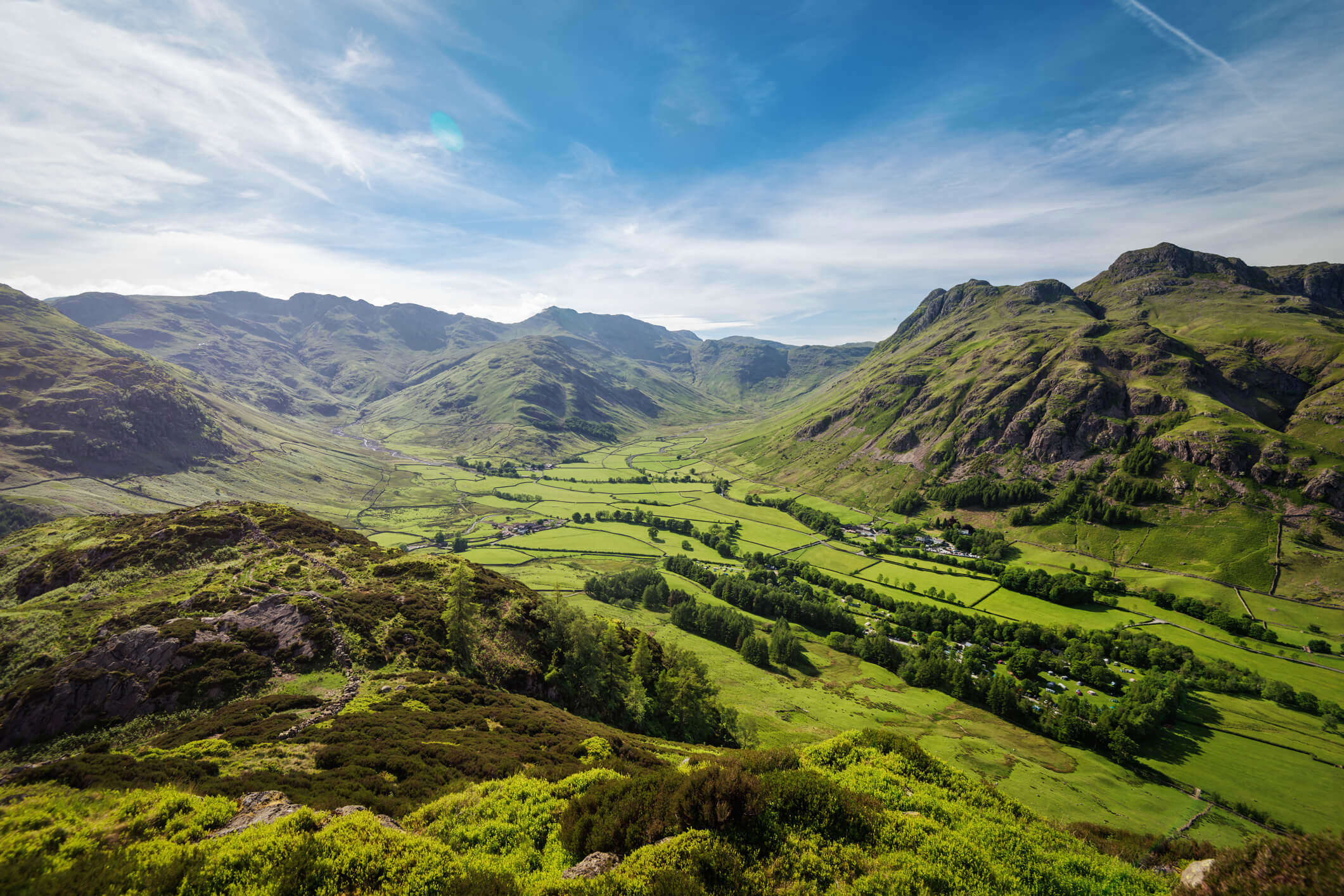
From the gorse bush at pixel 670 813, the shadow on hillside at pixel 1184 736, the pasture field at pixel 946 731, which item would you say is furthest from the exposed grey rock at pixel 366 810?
the shadow on hillside at pixel 1184 736

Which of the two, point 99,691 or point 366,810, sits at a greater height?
point 366,810

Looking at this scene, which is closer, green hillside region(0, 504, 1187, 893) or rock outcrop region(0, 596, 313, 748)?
green hillside region(0, 504, 1187, 893)

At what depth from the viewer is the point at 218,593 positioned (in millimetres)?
41406

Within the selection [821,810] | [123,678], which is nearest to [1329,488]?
[821,810]

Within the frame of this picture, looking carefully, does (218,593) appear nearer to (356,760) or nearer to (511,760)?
(356,760)

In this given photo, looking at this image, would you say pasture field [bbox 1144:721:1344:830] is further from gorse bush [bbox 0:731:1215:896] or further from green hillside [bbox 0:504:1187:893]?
gorse bush [bbox 0:731:1215:896]

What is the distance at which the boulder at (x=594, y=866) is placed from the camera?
48.1ft

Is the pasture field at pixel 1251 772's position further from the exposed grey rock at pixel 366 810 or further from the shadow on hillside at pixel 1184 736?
the exposed grey rock at pixel 366 810

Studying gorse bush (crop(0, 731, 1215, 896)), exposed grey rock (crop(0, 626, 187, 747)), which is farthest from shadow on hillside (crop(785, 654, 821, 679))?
exposed grey rock (crop(0, 626, 187, 747))

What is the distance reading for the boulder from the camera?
577 inches

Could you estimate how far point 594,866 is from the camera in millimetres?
14867

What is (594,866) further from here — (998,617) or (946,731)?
(998,617)

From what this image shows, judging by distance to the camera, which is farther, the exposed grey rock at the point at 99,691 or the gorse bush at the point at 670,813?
the exposed grey rock at the point at 99,691

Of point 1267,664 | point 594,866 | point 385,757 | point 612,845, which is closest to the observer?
point 594,866
